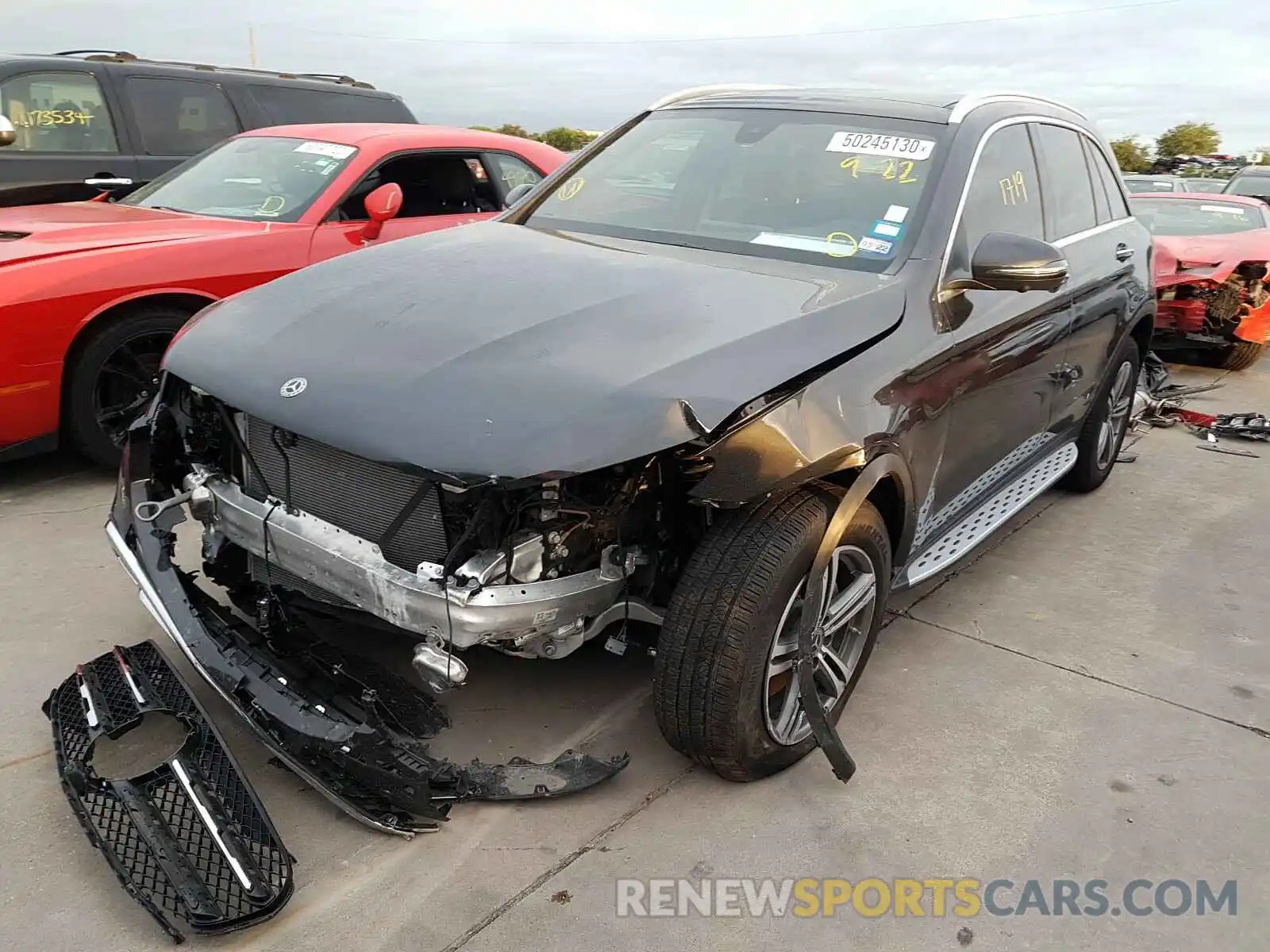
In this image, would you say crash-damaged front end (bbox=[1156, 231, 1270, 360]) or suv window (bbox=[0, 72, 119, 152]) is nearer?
suv window (bbox=[0, 72, 119, 152])

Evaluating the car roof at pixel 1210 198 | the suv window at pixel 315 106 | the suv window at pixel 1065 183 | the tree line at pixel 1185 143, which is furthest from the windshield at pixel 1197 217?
the tree line at pixel 1185 143

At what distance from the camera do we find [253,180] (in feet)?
17.7

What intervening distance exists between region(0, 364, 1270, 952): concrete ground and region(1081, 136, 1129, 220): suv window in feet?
6.18

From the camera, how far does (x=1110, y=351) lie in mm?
4684

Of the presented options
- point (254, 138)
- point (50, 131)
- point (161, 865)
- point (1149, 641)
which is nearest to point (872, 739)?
point (1149, 641)

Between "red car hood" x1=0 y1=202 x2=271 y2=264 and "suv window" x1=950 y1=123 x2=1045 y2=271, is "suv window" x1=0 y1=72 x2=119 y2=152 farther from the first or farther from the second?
"suv window" x1=950 y1=123 x2=1045 y2=271

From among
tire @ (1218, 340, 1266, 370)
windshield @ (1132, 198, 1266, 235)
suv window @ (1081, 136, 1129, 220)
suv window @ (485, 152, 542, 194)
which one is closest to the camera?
suv window @ (1081, 136, 1129, 220)

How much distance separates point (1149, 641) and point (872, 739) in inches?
54.6

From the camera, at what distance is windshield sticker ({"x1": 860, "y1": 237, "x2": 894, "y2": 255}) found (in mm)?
3062

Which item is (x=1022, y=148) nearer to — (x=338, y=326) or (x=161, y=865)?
(x=338, y=326)

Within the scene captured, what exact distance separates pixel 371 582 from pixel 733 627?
2.88 feet

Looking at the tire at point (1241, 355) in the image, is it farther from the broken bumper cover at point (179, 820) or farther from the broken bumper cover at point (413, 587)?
the broken bumper cover at point (179, 820)

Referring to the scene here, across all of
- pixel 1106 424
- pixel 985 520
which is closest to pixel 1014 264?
pixel 985 520

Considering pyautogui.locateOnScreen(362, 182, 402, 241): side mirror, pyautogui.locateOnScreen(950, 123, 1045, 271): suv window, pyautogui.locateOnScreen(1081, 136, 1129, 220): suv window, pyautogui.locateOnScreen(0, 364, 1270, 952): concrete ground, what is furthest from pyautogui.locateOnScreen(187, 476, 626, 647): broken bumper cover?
A: pyautogui.locateOnScreen(1081, 136, 1129, 220): suv window
